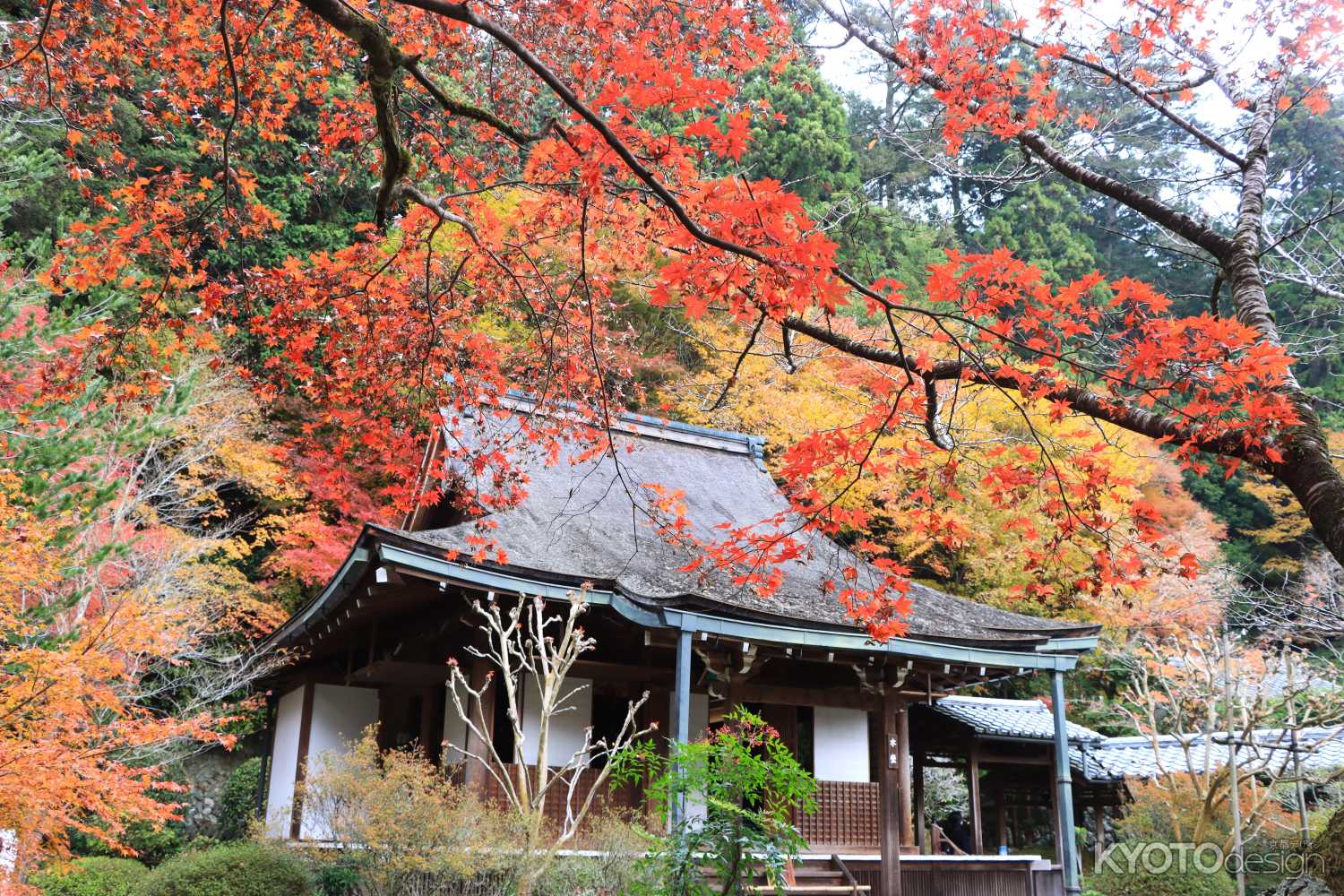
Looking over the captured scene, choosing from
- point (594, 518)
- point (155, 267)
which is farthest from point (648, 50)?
point (155, 267)

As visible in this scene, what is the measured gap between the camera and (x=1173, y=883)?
9992 millimetres

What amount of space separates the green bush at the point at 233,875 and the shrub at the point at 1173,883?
8127 mm

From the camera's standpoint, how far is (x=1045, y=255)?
21.3m

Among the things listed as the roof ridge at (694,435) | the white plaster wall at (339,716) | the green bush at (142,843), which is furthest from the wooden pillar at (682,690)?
the green bush at (142,843)

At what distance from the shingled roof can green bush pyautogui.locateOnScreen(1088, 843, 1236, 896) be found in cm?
265

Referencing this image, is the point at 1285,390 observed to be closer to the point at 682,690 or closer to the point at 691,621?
the point at 691,621

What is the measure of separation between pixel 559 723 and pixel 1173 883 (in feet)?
21.1

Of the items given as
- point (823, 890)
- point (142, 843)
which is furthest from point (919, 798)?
point (142, 843)

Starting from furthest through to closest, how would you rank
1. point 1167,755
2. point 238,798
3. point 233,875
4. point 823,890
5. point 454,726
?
point 1167,755
point 238,798
point 454,726
point 823,890
point 233,875

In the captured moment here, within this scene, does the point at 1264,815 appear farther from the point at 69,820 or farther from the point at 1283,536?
the point at 69,820

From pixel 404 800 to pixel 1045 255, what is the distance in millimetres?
18667

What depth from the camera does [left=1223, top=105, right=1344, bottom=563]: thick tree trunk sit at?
3.86m

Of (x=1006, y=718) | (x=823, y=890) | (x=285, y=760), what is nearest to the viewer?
(x=823, y=890)

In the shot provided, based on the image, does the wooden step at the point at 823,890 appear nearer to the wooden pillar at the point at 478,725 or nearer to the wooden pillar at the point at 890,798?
the wooden pillar at the point at 890,798
